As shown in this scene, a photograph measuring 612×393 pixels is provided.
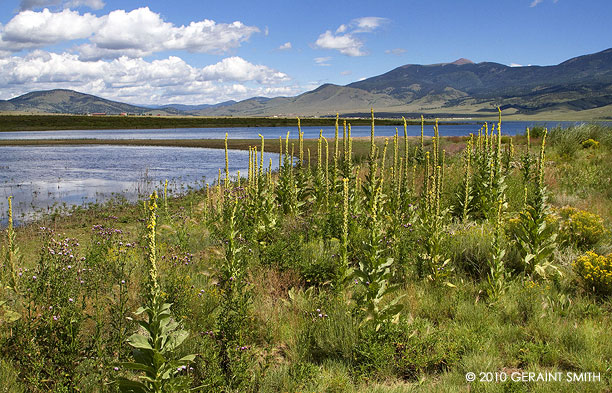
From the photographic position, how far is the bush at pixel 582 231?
7781 mm

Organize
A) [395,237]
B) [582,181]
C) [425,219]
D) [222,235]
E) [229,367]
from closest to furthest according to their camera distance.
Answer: [229,367] → [425,219] → [395,237] → [222,235] → [582,181]

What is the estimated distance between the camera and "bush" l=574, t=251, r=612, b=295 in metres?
5.89

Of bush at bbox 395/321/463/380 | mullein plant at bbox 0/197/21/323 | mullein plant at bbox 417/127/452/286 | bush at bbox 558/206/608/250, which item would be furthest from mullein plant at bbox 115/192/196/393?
bush at bbox 558/206/608/250

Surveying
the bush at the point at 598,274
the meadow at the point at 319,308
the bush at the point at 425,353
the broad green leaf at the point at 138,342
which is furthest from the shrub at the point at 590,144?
the broad green leaf at the point at 138,342

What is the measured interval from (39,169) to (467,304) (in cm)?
2926

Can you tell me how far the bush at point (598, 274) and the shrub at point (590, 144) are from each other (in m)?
16.3

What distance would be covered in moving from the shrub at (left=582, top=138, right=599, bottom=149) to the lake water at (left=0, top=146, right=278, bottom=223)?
1723cm

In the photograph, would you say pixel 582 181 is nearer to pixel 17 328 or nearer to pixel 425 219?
pixel 425 219

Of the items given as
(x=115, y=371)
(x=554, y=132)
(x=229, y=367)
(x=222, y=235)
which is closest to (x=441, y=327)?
(x=229, y=367)

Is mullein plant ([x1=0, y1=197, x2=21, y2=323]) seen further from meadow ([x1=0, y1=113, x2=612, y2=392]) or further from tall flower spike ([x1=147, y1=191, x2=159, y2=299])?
tall flower spike ([x1=147, y1=191, x2=159, y2=299])

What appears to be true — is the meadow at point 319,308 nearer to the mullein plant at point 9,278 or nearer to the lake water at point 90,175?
the mullein plant at point 9,278

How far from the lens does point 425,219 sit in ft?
22.3

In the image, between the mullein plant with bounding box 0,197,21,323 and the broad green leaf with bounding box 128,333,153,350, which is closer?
the broad green leaf with bounding box 128,333,153,350

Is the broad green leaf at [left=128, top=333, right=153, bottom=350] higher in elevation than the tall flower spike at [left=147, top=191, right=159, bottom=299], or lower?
lower
